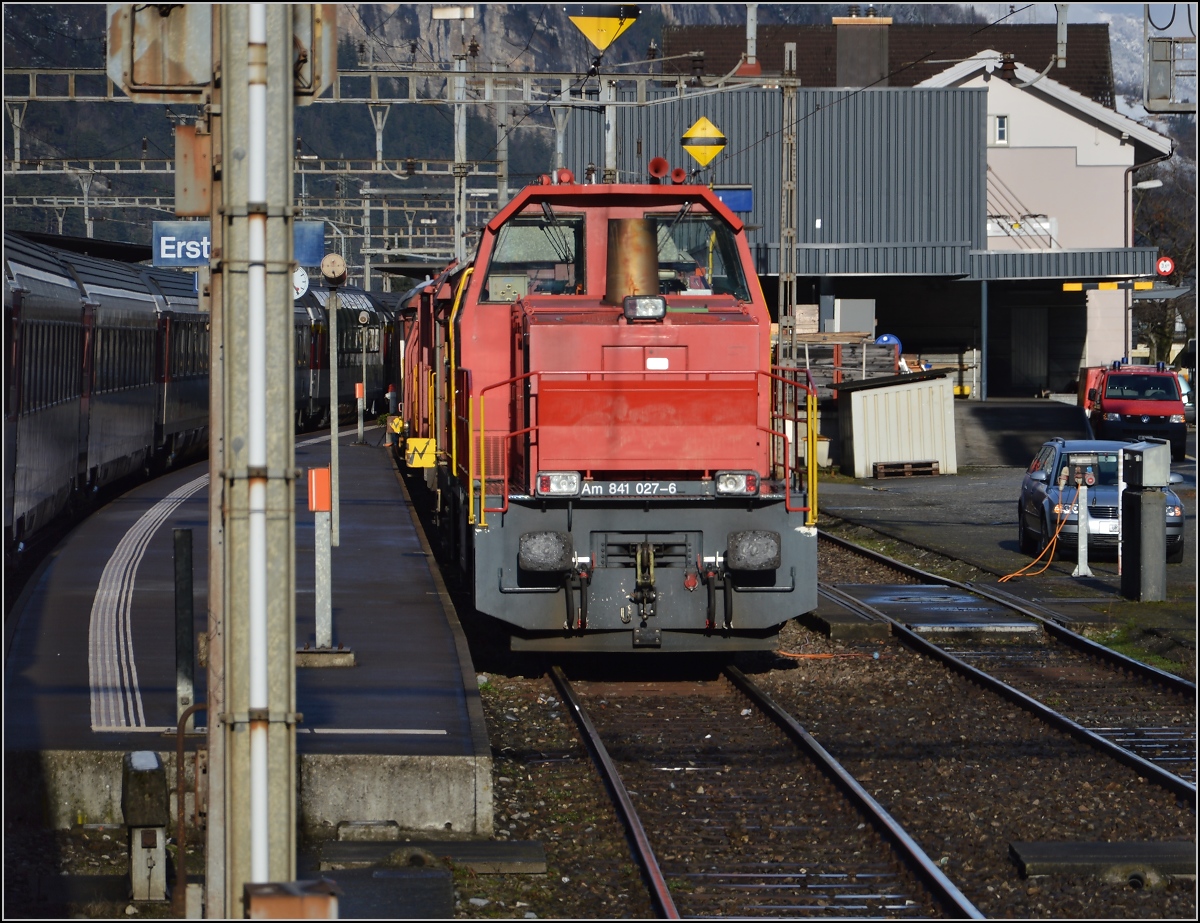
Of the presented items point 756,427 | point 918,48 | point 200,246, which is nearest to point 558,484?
point 756,427

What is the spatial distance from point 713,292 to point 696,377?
96 cm

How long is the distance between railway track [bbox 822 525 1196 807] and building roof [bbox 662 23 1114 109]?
5362 centimetres

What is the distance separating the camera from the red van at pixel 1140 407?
34.7 metres

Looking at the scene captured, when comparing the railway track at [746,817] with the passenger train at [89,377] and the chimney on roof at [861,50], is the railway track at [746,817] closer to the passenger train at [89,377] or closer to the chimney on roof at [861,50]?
the passenger train at [89,377]

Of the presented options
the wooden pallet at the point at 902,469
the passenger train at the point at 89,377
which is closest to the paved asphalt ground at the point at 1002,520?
the wooden pallet at the point at 902,469

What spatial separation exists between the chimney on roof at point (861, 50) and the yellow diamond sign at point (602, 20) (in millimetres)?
32550

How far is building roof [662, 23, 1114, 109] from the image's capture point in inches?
2653

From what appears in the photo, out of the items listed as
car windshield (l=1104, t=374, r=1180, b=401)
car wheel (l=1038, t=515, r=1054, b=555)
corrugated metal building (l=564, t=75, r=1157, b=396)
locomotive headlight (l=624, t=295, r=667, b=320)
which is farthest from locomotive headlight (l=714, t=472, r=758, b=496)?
corrugated metal building (l=564, t=75, r=1157, b=396)

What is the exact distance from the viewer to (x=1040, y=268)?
4834 cm

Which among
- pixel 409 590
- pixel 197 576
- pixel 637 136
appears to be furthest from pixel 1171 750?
pixel 637 136

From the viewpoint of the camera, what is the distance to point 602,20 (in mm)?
20438

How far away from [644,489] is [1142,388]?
2826 cm

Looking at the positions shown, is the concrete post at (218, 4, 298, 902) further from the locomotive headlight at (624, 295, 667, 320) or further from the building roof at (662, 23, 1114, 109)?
the building roof at (662, 23, 1114, 109)

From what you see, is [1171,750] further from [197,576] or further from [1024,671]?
[197,576]
